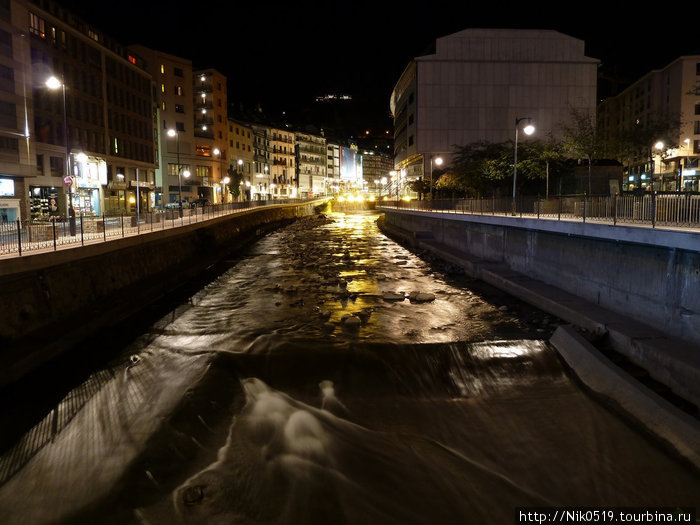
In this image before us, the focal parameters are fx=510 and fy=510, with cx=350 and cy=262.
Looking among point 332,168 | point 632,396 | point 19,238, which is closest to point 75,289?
point 19,238

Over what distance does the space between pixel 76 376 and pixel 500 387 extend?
994 cm

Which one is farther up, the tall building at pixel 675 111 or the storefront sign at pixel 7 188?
the tall building at pixel 675 111

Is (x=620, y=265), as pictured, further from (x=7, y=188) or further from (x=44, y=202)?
(x=44, y=202)

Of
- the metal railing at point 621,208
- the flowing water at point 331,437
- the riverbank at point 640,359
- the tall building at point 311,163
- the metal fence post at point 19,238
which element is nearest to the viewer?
the flowing water at point 331,437

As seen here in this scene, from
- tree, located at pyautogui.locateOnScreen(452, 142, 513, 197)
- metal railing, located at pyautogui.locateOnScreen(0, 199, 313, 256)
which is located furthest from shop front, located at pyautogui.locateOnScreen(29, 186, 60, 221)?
tree, located at pyautogui.locateOnScreen(452, 142, 513, 197)

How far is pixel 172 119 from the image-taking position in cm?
7950

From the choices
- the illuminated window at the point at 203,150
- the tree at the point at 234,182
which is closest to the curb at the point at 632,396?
the illuminated window at the point at 203,150

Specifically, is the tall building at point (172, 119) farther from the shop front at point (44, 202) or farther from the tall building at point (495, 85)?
the tall building at point (495, 85)

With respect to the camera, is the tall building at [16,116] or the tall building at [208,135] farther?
the tall building at [208,135]

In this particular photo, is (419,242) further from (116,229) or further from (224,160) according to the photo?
(224,160)

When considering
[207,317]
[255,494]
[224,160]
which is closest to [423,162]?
[224,160]

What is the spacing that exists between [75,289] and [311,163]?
136 meters

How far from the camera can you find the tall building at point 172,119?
7619cm

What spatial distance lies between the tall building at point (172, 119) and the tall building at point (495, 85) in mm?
37892
